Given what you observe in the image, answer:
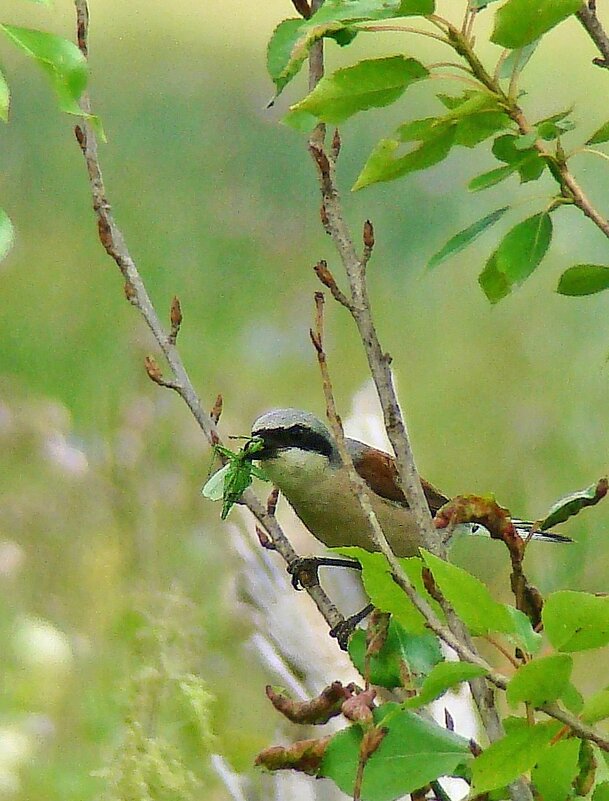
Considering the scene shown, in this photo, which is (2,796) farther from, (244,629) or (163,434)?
(163,434)

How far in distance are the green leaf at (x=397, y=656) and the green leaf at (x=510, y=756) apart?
0.09 meters

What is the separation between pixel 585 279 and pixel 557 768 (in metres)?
0.25

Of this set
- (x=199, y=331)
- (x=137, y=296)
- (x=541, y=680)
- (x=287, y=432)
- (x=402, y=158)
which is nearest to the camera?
(x=541, y=680)

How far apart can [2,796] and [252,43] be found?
1.00 m

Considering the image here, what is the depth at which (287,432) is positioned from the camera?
83 cm

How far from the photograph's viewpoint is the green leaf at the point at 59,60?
0.32 m

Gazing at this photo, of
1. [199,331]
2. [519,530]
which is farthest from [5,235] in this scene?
[199,331]

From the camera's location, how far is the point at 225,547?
1.24 m

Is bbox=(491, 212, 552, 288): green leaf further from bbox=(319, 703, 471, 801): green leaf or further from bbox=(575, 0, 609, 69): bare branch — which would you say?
bbox=(319, 703, 471, 801): green leaf

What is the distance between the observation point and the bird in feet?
2.72

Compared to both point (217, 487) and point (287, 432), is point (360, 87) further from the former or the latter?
point (287, 432)

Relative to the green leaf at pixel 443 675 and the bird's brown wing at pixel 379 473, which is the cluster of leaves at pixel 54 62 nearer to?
the green leaf at pixel 443 675

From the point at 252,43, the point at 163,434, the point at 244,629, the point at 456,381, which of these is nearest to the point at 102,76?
the point at 252,43

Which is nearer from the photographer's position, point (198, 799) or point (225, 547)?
point (198, 799)
